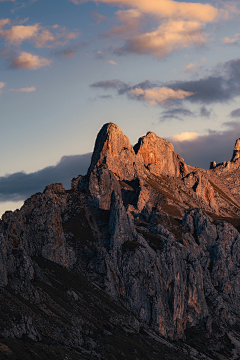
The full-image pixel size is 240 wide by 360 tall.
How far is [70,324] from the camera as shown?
18900 centimetres

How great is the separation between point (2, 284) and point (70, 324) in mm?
28641

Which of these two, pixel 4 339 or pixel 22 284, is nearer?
pixel 4 339

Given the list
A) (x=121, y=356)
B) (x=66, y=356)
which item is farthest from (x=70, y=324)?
(x=66, y=356)

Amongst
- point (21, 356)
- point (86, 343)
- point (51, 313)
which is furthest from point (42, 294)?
point (21, 356)

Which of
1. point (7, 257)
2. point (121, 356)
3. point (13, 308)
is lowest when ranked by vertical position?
point (121, 356)

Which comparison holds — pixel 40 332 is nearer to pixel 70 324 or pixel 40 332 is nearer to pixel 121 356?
pixel 70 324

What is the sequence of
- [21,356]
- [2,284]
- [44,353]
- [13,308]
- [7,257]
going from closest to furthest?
[21,356]
[44,353]
[13,308]
[2,284]
[7,257]

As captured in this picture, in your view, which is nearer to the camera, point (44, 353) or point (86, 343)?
point (44, 353)

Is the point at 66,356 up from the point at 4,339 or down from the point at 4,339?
down

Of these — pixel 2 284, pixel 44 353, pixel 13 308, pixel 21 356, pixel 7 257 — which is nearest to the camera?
pixel 21 356

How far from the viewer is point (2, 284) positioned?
178375 mm

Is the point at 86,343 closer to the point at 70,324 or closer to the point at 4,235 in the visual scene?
the point at 70,324

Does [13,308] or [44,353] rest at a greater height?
[13,308]

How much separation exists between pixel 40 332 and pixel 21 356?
89.2ft
